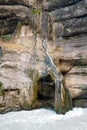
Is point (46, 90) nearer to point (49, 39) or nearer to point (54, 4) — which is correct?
point (49, 39)

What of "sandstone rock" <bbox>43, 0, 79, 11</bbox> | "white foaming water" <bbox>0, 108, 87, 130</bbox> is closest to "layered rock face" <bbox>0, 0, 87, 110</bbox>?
"sandstone rock" <bbox>43, 0, 79, 11</bbox>

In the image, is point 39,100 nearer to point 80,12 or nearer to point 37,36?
point 37,36

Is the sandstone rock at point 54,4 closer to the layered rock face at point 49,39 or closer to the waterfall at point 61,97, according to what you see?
the layered rock face at point 49,39

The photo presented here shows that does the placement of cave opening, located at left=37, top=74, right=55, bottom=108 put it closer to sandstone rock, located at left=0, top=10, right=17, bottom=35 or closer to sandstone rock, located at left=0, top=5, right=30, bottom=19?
sandstone rock, located at left=0, top=10, right=17, bottom=35

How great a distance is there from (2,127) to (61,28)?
5547 mm

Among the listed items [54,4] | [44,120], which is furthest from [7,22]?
[44,120]

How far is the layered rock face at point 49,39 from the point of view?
458 inches

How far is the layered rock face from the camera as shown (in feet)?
38.1

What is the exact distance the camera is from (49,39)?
41.3 feet

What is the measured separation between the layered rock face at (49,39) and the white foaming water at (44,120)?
0.80 m

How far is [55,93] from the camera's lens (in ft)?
36.2

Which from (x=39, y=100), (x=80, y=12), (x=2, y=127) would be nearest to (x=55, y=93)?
(x=39, y=100)

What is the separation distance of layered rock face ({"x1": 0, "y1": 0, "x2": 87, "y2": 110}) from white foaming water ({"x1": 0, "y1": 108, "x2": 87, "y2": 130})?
2.63 ft

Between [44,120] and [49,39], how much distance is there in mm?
4096
